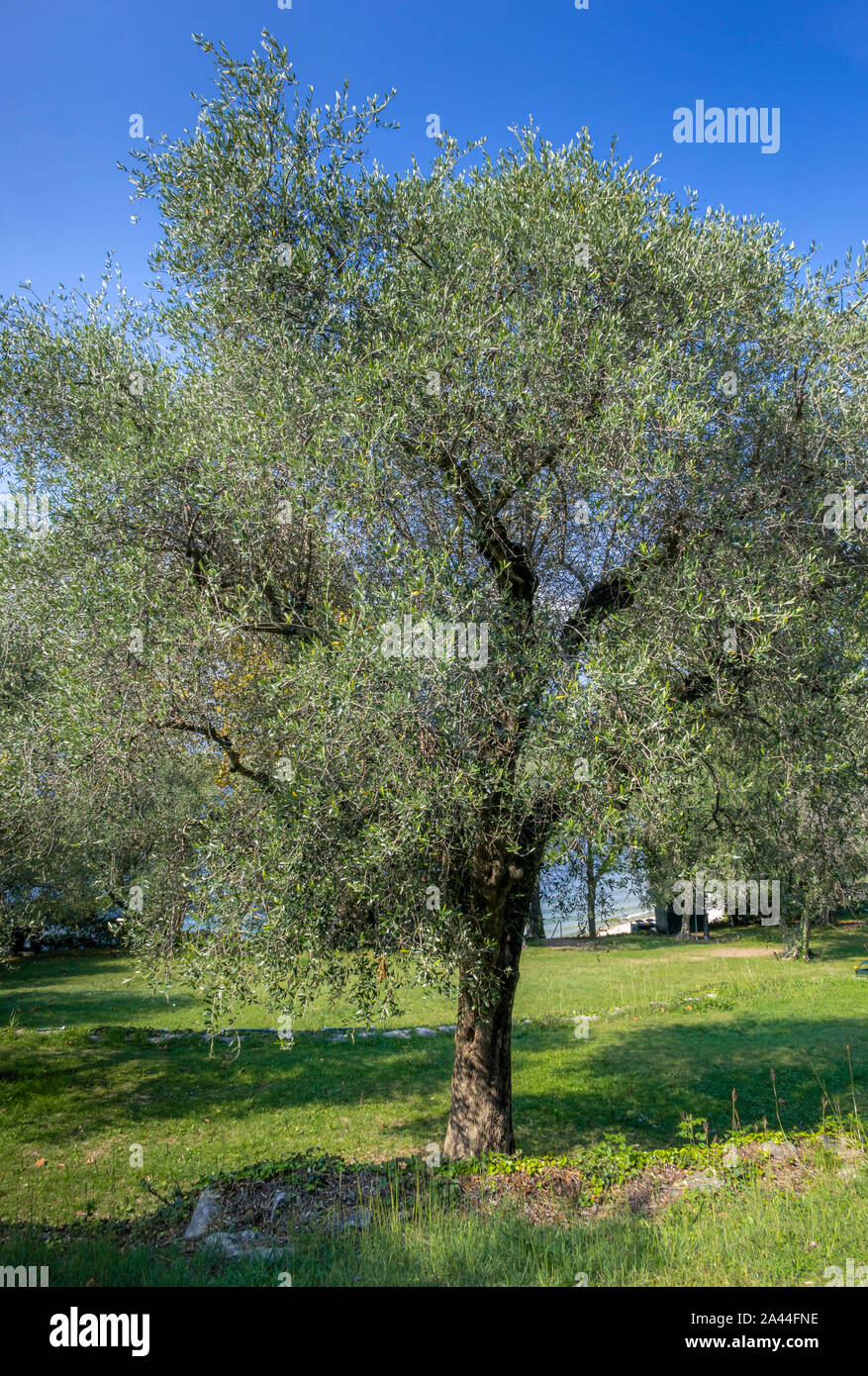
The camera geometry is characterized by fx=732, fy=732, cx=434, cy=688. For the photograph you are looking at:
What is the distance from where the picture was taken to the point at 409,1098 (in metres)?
15.8

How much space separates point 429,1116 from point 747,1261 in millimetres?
10293

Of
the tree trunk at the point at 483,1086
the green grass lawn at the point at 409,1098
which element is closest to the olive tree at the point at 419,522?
the tree trunk at the point at 483,1086

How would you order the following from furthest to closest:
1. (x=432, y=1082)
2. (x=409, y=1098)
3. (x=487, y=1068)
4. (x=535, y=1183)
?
(x=432, y=1082)
(x=409, y=1098)
(x=487, y=1068)
(x=535, y=1183)

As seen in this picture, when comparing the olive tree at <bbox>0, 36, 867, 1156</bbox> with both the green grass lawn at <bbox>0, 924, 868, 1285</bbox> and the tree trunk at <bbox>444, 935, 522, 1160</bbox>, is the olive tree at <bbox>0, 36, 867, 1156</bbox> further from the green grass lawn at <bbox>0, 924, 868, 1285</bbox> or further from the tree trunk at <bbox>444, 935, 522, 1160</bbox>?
the green grass lawn at <bbox>0, 924, 868, 1285</bbox>

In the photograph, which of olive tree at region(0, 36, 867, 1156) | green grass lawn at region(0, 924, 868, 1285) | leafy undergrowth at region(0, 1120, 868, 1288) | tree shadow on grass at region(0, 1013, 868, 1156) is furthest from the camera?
tree shadow on grass at region(0, 1013, 868, 1156)

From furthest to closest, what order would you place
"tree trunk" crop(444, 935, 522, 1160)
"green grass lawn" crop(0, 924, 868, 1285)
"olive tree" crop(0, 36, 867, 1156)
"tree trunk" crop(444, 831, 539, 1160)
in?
"tree trunk" crop(444, 935, 522, 1160)
"tree trunk" crop(444, 831, 539, 1160)
"olive tree" crop(0, 36, 867, 1156)
"green grass lawn" crop(0, 924, 868, 1285)

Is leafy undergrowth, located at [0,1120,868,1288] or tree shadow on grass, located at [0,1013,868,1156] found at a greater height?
leafy undergrowth, located at [0,1120,868,1288]

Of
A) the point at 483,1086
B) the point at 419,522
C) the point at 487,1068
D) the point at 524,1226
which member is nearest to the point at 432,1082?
the point at 483,1086

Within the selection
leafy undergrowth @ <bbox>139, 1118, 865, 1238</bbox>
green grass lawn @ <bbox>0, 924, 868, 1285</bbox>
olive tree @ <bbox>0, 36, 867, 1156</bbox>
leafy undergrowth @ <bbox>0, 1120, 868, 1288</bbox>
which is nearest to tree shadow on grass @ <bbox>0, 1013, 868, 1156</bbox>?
green grass lawn @ <bbox>0, 924, 868, 1285</bbox>

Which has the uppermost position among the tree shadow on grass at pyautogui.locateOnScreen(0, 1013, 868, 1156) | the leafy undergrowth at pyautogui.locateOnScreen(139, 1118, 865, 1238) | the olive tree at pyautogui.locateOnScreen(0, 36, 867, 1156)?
the olive tree at pyautogui.locateOnScreen(0, 36, 867, 1156)

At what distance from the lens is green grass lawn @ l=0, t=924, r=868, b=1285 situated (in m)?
6.29

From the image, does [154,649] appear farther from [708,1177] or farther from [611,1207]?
[708,1177]

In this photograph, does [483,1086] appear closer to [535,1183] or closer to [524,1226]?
[535,1183]
